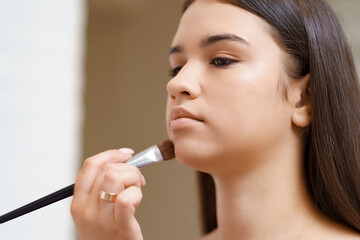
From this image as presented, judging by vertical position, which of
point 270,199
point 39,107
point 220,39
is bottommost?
point 270,199

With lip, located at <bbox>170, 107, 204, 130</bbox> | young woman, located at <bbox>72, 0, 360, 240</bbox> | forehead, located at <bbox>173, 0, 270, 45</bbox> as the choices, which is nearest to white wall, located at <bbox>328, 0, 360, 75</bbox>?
young woman, located at <bbox>72, 0, 360, 240</bbox>

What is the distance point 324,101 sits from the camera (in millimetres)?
759

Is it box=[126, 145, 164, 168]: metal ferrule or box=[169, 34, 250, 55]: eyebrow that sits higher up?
Answer: box=[169, 34, 250, 55]: eyebrow

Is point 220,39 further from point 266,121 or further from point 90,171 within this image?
point 90,171

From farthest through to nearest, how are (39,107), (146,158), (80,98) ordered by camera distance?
1. (80,98)
2. (39,107)
3. (146,158)

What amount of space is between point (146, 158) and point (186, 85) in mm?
126

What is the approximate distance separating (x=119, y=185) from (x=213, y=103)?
0.18m

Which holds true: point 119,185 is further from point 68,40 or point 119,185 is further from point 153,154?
point 68,40

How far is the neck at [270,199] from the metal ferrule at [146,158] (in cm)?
10

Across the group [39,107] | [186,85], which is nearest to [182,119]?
[186,85]

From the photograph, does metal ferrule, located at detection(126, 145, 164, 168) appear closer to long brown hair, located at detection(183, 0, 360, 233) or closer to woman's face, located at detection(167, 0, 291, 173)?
woman's face, located at detection(167, 0, 291, 173)

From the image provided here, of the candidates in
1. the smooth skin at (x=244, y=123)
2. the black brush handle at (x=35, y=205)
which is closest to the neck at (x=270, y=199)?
the smooth skin at (x=244, y=123)

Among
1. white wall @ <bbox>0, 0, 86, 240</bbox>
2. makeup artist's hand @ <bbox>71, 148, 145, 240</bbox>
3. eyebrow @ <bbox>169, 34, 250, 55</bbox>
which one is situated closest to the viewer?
makeup artist's hand @ <bbox>71, 148, 145, 240</bbox>

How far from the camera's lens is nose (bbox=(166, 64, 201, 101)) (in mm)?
706
